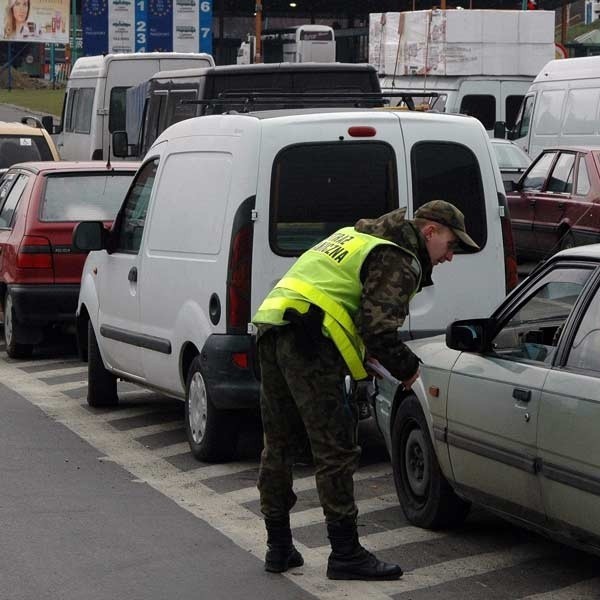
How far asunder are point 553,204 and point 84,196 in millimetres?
6955

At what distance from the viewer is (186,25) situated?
5341 cm

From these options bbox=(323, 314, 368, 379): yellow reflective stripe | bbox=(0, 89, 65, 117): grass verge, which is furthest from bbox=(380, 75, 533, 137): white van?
bbox=(0, 89, 65, 117): grass verge

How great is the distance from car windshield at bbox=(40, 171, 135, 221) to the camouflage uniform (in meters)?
7.16

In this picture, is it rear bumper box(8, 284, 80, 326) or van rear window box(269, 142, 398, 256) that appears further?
rear bumper box(8, 284, 80, 326)

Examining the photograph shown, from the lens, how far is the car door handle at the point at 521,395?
637 cm

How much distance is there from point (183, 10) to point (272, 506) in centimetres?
4825

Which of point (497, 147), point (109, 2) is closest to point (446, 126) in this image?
point (497, 147)

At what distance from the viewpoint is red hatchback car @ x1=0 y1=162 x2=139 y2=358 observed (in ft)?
43.9

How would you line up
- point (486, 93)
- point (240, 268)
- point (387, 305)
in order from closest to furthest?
point (387, 305) → point (240, 268) → point (486, 93)

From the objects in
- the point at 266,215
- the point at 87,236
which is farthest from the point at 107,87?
the point at 266,215

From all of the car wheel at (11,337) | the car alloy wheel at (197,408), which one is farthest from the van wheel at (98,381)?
the car wheel at (11,337)

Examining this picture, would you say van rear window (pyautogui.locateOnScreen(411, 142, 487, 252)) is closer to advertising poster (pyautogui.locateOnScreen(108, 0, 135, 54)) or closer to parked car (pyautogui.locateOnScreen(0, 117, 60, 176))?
parked car (pyautogui.locateOnScreen(0, 117, 60, 176))

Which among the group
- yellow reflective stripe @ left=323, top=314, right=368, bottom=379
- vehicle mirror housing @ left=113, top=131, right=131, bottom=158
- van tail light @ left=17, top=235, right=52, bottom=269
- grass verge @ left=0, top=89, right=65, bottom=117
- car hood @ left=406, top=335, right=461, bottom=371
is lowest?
grass verge @ left=0, top=89, right=65, bottom=117

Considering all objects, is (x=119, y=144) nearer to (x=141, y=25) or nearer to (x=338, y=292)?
(x=338, y=292)
